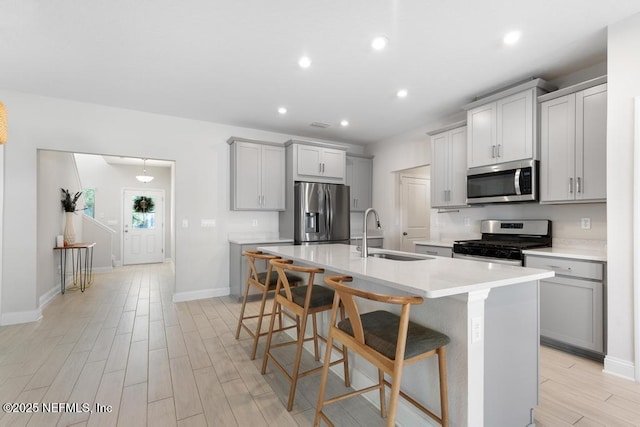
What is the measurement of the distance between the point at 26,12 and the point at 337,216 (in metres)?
4.01

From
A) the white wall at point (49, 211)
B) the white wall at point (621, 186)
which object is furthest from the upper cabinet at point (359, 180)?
the white wall at point (49, 211)

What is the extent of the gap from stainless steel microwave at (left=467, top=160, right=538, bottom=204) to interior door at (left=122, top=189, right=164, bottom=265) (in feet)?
25.3

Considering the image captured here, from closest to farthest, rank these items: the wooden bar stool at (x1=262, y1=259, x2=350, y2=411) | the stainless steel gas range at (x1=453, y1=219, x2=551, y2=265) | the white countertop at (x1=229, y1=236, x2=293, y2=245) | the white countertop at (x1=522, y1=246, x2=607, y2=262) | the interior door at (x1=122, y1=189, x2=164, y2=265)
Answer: the wooden bar stool at (x1=262, y1=259, x2=350, y2=411)
the white countertop at (x1=522, y1=246, x2=607, y2=262)
the stainless steel gas range at (x1=453, y1=219, x2=551, y2=265)
the white countertop at (x1=229, y1=236, x2=293, y2=245)
the interior door at (x1=122, y1=189, x2=164, y2=265)

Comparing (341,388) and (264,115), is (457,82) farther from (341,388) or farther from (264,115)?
(341,388)

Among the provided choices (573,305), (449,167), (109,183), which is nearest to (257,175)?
(449,167)

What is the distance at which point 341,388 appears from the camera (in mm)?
2111

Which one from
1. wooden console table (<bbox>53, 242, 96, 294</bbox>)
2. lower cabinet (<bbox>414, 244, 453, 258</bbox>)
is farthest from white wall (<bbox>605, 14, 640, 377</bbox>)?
wooden console table (<bbox>53, 242, 96, 294</bbox>)

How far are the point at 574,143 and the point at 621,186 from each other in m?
0.72

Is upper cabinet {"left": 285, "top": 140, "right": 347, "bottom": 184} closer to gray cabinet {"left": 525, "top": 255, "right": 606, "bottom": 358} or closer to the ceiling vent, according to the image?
the ceiling vent

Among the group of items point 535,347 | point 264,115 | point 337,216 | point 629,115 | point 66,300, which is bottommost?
point 66,300

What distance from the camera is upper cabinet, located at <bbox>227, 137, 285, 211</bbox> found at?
15.2 feet

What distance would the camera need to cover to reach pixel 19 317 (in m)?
3.45

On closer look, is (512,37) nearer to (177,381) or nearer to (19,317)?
(177,381)

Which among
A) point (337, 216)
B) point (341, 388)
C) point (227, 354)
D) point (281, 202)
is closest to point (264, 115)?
point (281, 202)
